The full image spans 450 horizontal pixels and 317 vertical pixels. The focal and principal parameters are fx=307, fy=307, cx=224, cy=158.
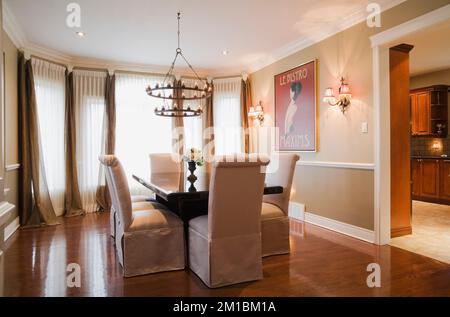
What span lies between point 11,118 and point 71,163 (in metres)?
1.22

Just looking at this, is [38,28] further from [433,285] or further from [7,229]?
[433,285]

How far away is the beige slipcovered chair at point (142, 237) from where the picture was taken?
2.61 m

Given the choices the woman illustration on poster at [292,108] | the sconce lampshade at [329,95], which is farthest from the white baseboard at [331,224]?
the sconce lampshade at [329,95]

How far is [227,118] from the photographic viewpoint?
612 centimetres

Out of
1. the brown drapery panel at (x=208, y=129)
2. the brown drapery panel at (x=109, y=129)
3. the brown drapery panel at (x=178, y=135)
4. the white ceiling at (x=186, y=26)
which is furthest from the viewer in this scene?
the brown drapery panel at (x=208, y=129)

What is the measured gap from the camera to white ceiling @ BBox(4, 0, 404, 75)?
3.35 metres

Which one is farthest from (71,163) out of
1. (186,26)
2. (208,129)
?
(186,26)

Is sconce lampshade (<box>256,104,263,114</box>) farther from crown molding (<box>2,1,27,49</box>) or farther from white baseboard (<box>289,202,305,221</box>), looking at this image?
crown molding (<box>2,1,27,49</box>)

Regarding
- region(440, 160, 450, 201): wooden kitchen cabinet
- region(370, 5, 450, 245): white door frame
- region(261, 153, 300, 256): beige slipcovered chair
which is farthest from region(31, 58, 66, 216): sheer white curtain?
region(440, 160, 450, 201): wooden kitchen cabinet

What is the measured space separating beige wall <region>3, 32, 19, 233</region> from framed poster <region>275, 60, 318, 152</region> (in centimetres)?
380

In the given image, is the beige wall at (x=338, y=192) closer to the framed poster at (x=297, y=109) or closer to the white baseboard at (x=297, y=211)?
the white baseboard at (x=297, y=211)

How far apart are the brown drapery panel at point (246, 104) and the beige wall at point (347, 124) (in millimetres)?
1434

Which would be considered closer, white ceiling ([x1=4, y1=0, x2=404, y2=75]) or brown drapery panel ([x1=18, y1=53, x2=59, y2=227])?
white ceiling ([x1=4, y1=0, x2=404, y2=75])

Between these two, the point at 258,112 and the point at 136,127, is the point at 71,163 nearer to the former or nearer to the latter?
the point at 136,127
